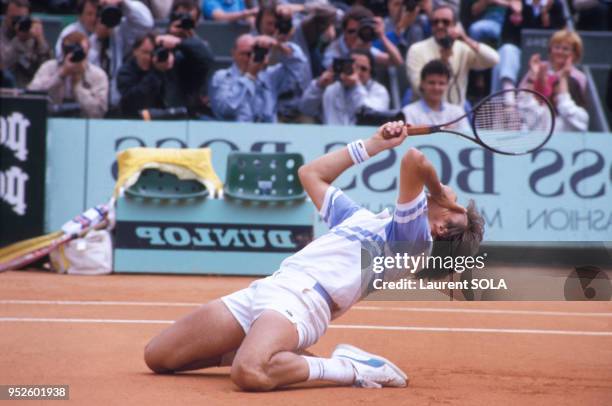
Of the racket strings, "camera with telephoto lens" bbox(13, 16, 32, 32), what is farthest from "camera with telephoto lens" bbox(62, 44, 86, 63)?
the racket strings

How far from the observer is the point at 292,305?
5.30 metres

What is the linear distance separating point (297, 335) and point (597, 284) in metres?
1.94

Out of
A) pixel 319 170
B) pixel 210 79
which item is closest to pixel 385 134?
pixel 319 170

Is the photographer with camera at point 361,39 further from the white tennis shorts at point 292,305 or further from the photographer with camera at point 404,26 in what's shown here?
the white tennis shorts at point 292,305

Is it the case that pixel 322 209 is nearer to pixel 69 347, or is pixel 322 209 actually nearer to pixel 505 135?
pixel 69 347

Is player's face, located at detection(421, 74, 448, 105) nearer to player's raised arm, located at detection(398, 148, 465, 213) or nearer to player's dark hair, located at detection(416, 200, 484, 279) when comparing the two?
player's dark hair, located at detection(416, 200, 484, 279)

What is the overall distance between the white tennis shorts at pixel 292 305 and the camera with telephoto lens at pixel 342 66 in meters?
6.46

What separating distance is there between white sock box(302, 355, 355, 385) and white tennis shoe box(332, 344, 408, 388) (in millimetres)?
34

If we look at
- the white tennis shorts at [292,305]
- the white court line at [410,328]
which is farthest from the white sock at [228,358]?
the white court line at [410,328]

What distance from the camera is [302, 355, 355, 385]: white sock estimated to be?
206 inches

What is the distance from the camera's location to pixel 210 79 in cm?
1238

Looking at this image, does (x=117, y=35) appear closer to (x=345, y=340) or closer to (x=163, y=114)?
(x=163, y=114)

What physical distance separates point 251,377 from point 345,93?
7.17 m

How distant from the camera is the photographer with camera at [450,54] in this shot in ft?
39.9
